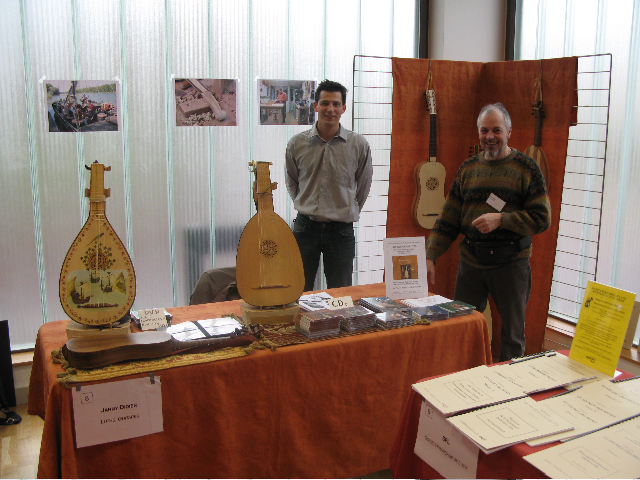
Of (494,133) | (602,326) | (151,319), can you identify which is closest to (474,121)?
(494,133)

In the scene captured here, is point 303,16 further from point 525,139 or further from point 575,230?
point 575,230

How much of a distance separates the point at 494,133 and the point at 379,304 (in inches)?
34.1

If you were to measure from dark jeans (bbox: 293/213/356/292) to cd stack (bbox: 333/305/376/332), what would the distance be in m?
0.87

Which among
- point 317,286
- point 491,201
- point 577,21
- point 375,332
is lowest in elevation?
point 317,286

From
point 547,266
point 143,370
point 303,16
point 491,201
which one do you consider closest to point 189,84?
point 303,16

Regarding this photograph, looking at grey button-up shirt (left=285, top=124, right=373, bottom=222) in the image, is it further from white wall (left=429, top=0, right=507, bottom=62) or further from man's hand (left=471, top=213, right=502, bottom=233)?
white wall (left=429, top=0, right=507, bottom=62)

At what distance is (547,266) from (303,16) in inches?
74.6

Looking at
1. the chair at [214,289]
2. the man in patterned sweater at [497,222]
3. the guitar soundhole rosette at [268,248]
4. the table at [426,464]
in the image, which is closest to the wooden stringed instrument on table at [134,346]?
the guitar soundhole rosette at [268,248]

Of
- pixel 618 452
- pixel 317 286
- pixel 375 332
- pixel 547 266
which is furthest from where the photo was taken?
pixel 317 286

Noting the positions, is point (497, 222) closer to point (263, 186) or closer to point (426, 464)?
point (263, 186)

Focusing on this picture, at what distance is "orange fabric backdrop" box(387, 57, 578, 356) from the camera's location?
8.99 feet

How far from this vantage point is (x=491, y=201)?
2.33 metres

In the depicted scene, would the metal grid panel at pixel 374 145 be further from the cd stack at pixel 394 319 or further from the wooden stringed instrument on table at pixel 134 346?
the wooden stringed instrument on table at pixel 134 346

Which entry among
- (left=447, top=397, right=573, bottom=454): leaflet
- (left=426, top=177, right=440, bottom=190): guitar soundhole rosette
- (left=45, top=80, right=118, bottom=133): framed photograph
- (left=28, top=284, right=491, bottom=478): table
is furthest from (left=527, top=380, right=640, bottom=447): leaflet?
(left=45, top=80, right=118, bottom=133): framed photograph
